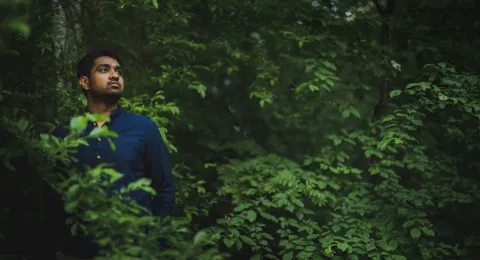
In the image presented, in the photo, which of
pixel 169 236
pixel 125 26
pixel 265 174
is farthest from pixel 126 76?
pixel 169 236

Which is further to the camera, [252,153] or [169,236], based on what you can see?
[252,153]

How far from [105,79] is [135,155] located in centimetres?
56

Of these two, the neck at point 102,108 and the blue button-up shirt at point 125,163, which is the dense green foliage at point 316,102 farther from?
the blue button-up shirt at point 125,163

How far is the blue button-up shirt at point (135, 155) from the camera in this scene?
10.3 ft

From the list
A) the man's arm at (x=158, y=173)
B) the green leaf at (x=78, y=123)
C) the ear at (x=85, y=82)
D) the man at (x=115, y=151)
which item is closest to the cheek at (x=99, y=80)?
the man at (x=115, y=151)

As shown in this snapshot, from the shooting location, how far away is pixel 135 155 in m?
3.20

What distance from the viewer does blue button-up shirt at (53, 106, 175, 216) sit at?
10.3 feet

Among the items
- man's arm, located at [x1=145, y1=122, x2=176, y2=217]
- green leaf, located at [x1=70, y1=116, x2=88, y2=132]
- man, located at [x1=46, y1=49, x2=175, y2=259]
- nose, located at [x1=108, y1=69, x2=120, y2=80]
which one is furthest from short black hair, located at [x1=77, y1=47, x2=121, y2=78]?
green leaf, located at [x1=70, y1=116, x2=88, y2=132]

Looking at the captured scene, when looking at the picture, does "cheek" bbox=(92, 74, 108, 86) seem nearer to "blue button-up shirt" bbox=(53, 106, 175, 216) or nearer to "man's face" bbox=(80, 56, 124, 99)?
"man's face" bbox=(80, 56, 124, 99)

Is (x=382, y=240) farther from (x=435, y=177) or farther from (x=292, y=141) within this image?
(x=292, y=141)

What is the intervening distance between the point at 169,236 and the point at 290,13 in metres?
4.03

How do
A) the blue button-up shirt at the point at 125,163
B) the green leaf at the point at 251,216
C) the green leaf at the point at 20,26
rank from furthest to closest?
the green leaf at the point at 251,216 < the blue button-up shirt at the point at 125,163 < the green leaf at the point at 20,26

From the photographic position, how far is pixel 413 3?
605 centimetres

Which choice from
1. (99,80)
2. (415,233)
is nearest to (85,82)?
(99,80)
